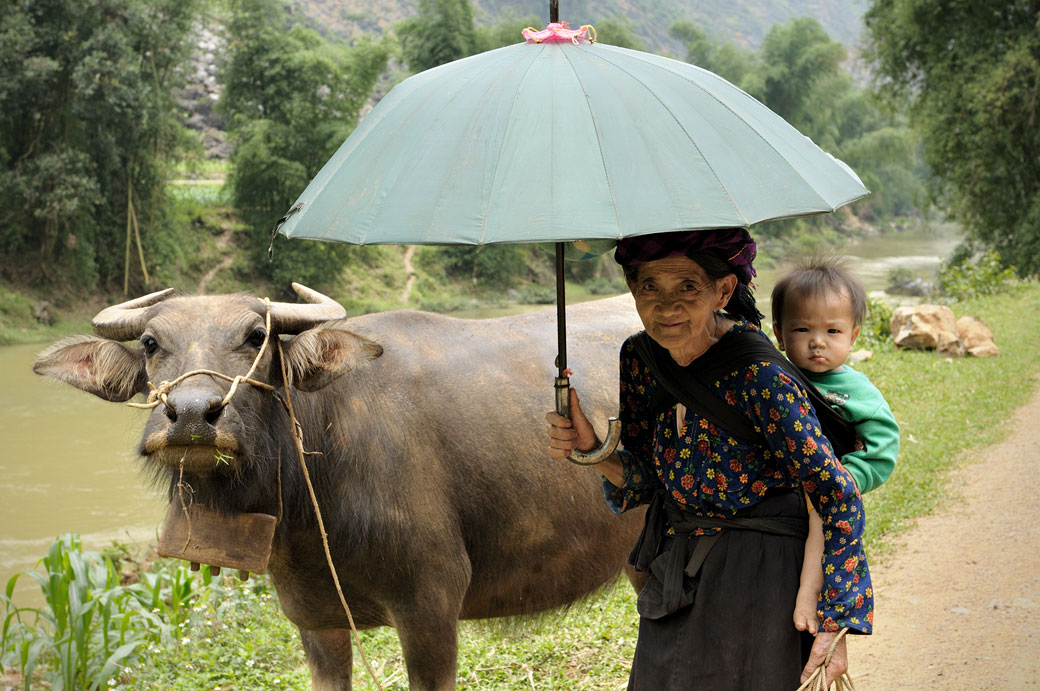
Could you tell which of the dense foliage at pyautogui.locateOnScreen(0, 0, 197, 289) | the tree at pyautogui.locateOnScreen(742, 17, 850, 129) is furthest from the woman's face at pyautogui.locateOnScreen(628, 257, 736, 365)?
the tree at pyautogui.locateOnScreen(742, 17, 850, 129)

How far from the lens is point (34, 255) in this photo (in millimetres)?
23500

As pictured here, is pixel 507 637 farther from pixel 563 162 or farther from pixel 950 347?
pixel 950 347

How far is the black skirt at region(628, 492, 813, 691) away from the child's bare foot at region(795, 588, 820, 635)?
46 millimetres

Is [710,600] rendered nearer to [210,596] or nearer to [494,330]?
[494,330]

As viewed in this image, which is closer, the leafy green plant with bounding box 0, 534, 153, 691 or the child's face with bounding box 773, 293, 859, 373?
the child's face with bounding box 773, 293, 859, 373

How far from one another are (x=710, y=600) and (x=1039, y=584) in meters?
3.63

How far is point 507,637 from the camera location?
4.12 meters

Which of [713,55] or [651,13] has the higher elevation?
[651,13]

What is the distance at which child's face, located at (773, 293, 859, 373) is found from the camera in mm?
2391

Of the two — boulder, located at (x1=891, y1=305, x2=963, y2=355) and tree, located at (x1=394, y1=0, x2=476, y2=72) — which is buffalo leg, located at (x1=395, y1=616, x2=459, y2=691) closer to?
boulder, located at (x1=891, y1=305, x2=963, y2=355)

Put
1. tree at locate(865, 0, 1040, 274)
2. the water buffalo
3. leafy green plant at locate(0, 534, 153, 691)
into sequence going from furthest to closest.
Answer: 1. tree at locate(865, 0, 1040, 274)
2. leafy green plant at locate(0, 534, 153, 691)
3. the water buffalo

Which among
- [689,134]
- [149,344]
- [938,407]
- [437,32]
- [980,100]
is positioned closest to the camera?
[689,134]

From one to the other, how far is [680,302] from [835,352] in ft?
1.59

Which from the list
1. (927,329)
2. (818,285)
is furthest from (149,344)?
(927,329)
